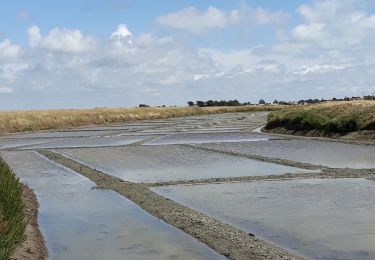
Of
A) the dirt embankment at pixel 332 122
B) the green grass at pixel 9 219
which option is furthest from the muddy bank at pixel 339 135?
the green grass at pixel 9 219

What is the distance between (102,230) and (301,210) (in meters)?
3.74

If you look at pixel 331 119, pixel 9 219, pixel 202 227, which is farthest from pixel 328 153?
pixel 9 219

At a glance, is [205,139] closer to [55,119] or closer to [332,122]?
[332,122]

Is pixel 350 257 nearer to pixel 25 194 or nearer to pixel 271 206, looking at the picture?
pixel 271 206

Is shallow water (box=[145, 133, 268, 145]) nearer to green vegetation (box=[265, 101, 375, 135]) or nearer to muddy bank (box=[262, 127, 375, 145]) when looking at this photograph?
muddy bank (box=[262, 127, 375, 145])

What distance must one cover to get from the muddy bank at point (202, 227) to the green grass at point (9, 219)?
2.63 meters

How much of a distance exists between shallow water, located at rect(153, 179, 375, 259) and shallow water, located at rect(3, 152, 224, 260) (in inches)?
50.1

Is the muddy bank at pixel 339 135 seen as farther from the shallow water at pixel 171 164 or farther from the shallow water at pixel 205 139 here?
the shallow water at pixel 171 164

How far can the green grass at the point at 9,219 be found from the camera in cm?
637

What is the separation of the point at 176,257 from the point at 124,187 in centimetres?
680

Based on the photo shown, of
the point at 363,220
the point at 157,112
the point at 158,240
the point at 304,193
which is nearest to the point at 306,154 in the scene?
the point at 304,193

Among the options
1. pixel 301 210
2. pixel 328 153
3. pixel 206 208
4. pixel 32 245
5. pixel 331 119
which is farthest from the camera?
pixel 331 119

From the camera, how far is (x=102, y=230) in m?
9.40

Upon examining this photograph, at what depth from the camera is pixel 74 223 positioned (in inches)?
398
